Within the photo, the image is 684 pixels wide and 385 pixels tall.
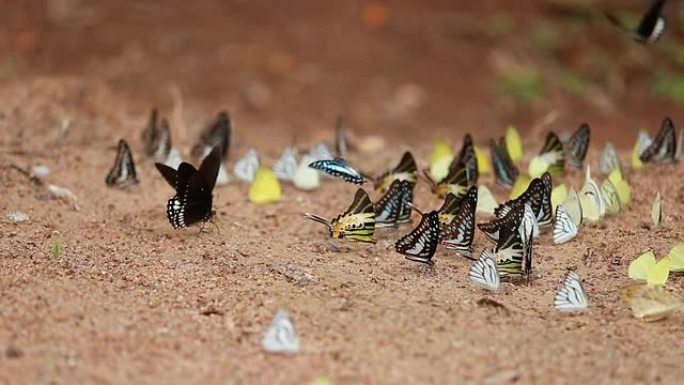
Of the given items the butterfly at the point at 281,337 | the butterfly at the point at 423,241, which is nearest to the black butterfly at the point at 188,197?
the butterfly at the point at 423,241

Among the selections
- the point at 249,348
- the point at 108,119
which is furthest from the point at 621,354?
the point at 108,119

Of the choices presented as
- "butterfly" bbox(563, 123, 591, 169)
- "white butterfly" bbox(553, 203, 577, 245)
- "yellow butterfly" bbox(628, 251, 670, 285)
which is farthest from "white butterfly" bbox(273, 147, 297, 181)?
"yellow butterfly" bbox(628, 251, 670, 285)

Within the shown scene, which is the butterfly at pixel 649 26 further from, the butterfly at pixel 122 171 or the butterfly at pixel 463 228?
the butterfly at pixel 122 171

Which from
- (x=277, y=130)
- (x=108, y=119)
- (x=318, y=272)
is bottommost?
(x=318, y=272)

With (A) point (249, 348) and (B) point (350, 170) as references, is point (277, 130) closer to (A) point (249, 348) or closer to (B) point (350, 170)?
(B) point (350, 170)

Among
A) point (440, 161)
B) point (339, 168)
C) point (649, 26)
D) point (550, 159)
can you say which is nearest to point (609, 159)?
point (550, 159)

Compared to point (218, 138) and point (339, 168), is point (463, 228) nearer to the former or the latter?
point (339, 168)
